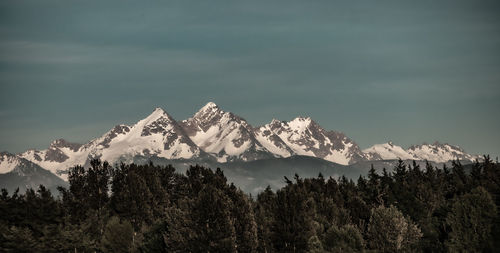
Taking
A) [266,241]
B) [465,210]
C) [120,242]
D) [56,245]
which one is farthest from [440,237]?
[56,245]

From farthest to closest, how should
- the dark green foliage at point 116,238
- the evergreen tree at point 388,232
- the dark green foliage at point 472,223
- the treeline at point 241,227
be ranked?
the dark green foliage at point 116,238 < the dark green foliage at point 472,223 < the evergreen tree at point 388,232 < the treeline at point 241,227

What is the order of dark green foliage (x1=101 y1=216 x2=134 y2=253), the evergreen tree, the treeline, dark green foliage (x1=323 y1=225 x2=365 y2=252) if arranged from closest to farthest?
1. the treeline
2. dark green foliage (x1=323 y1=225 x2=365 y2=252)
3. the evergreen tree
4. dark green foliage (x1=101 y1=216 x2=134 y2=253)

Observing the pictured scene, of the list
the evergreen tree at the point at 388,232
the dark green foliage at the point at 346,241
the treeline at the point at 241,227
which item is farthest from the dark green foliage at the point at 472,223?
the dark green foliage at the point at 346,241

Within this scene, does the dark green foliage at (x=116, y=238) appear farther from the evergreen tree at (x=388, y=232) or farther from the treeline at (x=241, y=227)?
the evergreen tree at (x=388, y=232)

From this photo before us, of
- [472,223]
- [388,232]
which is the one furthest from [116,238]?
[472,223]

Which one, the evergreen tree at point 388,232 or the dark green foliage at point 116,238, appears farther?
the dark green foliage at point 116,238

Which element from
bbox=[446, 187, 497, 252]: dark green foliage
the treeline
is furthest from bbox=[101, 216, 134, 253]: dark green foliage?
bbox=[446, 187, 497, 252]: dark green foliage

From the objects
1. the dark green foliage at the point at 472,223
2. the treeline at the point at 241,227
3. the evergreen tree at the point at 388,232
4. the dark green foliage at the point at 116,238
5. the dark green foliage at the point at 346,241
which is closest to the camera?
the treeline at the point at 241,227

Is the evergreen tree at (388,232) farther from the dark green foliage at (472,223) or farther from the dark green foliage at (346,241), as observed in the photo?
the dark green foliage at (472,223)

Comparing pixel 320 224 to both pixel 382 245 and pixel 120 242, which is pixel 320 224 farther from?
pixel 120 242

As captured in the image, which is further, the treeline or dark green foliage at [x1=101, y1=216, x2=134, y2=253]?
dark green foliage at [x1=101, y1=216, x2=134, y2=253]

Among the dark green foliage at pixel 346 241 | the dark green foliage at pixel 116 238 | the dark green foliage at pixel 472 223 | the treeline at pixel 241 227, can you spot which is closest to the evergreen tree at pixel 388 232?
the treeline at pixel 241 227

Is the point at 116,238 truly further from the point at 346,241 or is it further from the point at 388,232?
the point at 388,232

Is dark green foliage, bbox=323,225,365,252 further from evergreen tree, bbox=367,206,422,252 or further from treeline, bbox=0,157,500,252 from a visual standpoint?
evergreen tree, bbox=367,206,422,252
